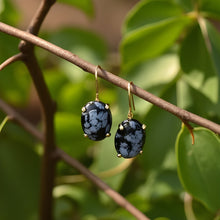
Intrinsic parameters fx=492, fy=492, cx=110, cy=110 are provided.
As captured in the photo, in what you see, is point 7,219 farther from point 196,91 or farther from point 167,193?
point 196,91

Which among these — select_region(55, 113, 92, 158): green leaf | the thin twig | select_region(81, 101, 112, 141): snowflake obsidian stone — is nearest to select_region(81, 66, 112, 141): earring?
select_region(81, 101, 112, 141): snowflake obsidian stone

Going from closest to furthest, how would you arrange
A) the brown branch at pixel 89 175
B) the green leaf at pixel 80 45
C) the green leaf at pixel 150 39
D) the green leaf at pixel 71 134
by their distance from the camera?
the brown branch at pixel 89 175, the green leaf at pixel 150 39, the green leaf at pixel 71 134, the green leaf at pixel 80 45

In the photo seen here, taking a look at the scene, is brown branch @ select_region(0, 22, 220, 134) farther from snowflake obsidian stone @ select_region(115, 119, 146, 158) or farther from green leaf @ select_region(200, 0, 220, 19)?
green leaf @ select_region(200, 0, 220, 19)

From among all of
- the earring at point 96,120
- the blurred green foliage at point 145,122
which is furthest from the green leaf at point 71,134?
the earring at point 96,120

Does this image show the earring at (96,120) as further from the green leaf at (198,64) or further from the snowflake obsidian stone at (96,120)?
the green leaf at (198,64)

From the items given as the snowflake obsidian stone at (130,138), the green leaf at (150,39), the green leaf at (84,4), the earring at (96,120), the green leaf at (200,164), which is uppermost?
the green leaf at (84,4)

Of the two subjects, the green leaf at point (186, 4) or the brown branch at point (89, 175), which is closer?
the brown branch at point (89, 175)

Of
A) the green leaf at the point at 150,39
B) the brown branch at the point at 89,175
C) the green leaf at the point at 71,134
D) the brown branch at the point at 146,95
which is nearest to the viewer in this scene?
the brown branch at the point at 146,95
